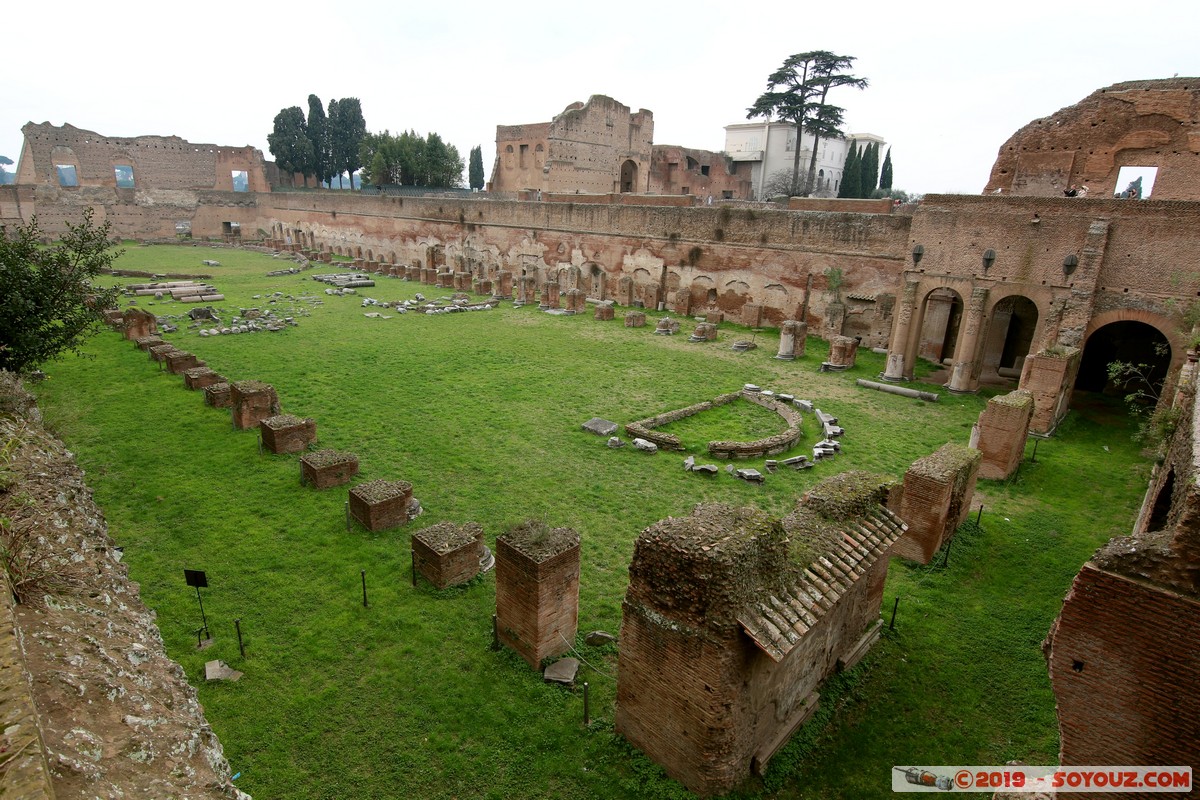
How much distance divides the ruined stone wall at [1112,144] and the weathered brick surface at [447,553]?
2084 cm

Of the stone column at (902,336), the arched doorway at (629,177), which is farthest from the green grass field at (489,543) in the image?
the arched doorway at (629,177)

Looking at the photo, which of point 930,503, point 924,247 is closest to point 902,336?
point 924,247

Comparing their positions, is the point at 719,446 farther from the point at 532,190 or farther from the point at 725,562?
the point at 532,190

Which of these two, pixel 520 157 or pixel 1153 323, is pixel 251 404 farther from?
pixel 520 157

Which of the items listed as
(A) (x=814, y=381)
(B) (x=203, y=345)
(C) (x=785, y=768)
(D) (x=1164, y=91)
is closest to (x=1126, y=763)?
(C) (x=785, y=768)

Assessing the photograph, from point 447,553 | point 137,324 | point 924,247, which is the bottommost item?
point 447,553

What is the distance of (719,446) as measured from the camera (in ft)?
35.3

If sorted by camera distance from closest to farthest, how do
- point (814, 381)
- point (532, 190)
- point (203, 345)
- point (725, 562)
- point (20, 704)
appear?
point (20, 704)
point (725, 562)
point (814, 381)
point (203, 345)
point (532, 190)

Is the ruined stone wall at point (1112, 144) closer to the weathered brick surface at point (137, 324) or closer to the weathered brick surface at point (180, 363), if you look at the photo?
the weathered brick surface at point (180, 363)

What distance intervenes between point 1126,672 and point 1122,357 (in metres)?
16.7

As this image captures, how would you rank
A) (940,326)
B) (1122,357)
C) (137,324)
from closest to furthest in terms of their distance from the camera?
(1122,357) < (137,324) < (940,326)

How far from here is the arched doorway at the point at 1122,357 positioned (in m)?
15.9

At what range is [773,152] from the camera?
49500 millimetres

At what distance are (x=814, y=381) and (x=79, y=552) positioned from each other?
14379 mm
